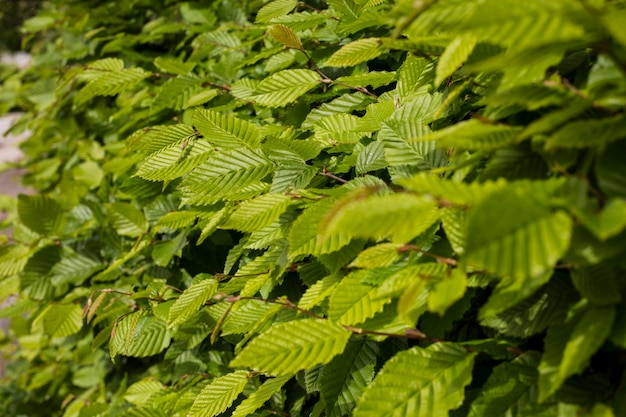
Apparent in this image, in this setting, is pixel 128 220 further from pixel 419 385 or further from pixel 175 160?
pixel 419 385

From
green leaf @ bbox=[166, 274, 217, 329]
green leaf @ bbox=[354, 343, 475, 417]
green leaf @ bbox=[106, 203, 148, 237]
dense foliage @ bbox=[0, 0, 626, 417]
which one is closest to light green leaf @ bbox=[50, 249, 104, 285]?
dense foliage @ bbox=[0, 0, 626, 417]

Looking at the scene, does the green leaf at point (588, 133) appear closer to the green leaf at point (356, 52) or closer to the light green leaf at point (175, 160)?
the green leaf at point (356, 52)

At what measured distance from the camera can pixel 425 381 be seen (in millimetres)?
925

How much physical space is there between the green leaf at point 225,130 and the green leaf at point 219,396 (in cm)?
63

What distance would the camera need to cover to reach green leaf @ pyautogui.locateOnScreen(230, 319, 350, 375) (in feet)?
3.18

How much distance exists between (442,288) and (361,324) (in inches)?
12.3

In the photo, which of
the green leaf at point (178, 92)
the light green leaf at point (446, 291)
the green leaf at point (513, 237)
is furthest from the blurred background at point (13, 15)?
the green leaf at point (513, 237)

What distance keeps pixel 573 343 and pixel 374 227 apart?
0.34m

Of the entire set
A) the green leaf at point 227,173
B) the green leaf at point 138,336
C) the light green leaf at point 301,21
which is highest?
the light green leaf at point 301,21

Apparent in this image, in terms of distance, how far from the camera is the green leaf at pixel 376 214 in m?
0.75

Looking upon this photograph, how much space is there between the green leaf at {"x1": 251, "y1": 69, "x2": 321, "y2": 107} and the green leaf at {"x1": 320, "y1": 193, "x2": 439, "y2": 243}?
845 mm

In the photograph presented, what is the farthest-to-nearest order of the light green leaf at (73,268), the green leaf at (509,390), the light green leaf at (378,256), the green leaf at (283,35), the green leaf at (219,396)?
1. the light green leaf at (73,268)
2. the green leaf at (283,35)
3. the green leaf at (219,396)
4. the light green leaf at (378,256)
5. the green leaf at (509,390)

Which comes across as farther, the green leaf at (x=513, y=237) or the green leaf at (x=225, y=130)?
the green leaf at (x=225, y=130)

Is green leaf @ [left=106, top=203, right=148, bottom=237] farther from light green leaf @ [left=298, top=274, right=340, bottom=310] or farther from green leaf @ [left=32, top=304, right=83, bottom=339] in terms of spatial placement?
light green leaf @ [left=298, top=274, right=340, bottom=310]
